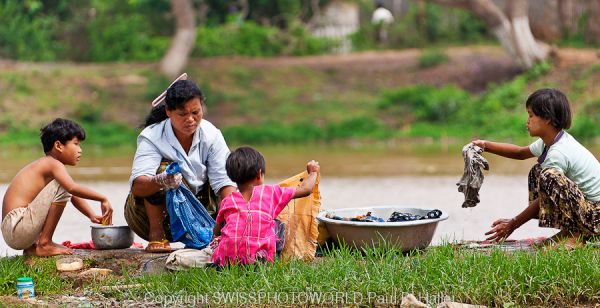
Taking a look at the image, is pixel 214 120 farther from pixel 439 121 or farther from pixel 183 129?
pixel 183 129

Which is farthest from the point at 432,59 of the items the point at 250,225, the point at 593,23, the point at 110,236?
the point at 250,225

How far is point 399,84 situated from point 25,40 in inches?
405

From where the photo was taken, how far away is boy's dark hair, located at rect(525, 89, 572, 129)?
215 inches

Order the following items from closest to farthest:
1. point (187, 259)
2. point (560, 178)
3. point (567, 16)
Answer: point (187, 259), point (560, 178), point (567, 16)

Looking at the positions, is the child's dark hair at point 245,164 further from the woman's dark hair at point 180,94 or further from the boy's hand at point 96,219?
the boy's hand at point 96,219

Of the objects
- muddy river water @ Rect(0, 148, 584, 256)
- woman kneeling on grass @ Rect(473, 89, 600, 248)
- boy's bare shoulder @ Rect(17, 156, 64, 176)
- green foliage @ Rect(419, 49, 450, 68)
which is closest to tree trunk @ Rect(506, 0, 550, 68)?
green foliage @ Rect(419, 49, 450, 68)

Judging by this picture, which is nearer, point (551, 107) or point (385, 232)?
point (385, 232)

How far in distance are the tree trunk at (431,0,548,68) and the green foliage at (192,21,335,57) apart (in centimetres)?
600

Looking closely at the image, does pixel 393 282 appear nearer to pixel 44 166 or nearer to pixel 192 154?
pixel 192 154

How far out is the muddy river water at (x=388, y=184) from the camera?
827cm

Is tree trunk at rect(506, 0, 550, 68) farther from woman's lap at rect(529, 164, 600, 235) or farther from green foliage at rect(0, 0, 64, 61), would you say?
woman's lap at rect(529, 164, 600, 235)

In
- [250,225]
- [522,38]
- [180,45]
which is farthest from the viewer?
[180,45]

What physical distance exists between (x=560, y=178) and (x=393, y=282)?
129 centimetres

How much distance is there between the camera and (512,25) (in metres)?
20.2
